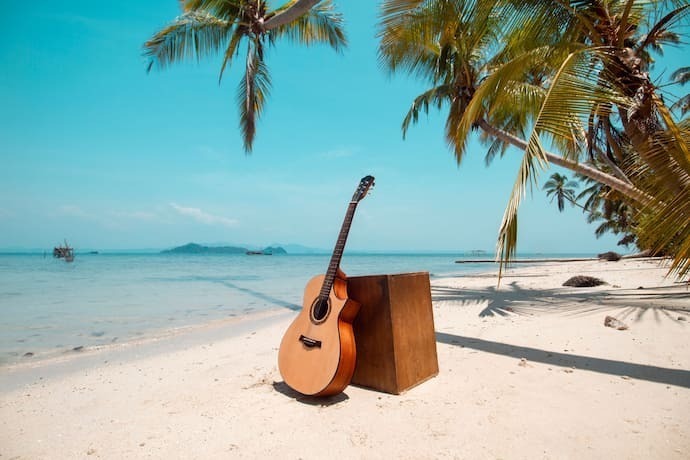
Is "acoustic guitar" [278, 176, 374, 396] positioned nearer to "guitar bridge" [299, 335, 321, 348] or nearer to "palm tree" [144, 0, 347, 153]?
"guitar bridge" [299, 335, 321, 348]

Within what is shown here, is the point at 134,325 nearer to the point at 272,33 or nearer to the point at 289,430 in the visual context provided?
the point at 289,430

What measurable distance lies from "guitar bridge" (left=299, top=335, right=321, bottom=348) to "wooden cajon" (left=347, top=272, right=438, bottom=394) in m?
0.42

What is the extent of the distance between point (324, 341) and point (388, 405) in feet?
2.12

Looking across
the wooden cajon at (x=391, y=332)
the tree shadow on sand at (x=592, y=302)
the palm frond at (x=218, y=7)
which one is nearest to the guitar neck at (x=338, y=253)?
the wooden cajon at (x=391, y=332)

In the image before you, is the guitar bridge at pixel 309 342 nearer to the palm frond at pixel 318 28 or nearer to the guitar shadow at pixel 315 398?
the guitar shadow at pixel 315 398

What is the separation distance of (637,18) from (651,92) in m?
1.81

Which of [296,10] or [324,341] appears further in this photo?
[296,10]

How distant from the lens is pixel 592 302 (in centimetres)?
639

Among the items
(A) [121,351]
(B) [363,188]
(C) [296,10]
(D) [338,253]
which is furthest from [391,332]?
(A) [121,351]

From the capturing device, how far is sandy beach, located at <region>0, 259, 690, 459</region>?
6.59 feet

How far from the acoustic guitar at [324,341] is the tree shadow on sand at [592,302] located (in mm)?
4037

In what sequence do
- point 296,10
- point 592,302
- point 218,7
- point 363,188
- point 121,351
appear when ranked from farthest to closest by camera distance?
1. point 218,7
2. point 592,302
3. point 121,351
4. point 296,10
5. point 363,188

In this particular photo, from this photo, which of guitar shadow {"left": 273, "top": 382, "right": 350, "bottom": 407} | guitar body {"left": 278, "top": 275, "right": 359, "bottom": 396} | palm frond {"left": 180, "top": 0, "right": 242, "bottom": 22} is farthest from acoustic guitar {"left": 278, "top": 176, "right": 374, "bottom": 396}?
palm frond {"left": 180, "top": 0, "right": 242, "bottom": 22}

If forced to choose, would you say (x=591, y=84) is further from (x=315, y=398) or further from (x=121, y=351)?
(x=121, y=351)
